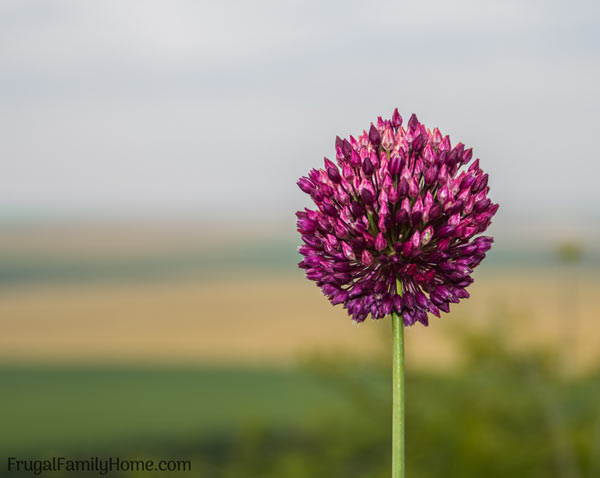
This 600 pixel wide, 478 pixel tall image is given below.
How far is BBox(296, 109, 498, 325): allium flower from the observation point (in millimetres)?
3406

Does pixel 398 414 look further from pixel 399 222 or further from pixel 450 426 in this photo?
pixel 450 426

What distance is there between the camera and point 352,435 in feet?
39.5

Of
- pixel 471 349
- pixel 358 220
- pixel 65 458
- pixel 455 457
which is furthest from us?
pixel 455 457

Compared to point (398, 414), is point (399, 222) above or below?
above

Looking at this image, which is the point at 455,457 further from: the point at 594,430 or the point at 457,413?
the point at 594,430

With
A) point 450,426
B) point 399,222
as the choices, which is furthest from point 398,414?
point 450,426

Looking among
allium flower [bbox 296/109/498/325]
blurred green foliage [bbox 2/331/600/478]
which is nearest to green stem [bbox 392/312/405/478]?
allium flower [bbox 296/109/498/325]

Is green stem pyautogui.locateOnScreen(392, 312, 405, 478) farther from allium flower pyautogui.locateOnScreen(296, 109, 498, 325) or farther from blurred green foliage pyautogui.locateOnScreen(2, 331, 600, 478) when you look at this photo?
blurred green foliage pyautogui.locateOnScreen(2, 331, 600, 478)

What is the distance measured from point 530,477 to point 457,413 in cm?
148

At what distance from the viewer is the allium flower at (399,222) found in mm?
3406

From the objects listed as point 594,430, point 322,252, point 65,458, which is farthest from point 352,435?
point 322,252

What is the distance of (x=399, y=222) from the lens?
3.42m

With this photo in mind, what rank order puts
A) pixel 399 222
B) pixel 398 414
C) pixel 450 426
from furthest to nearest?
pixel 450 426
pixel 399 222
pixel 398 414

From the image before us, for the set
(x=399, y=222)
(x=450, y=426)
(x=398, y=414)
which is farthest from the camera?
(x=450, y=426)
